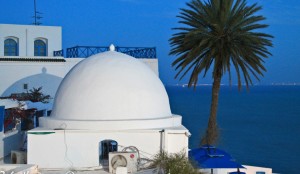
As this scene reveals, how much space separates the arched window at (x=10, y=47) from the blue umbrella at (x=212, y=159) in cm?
1944

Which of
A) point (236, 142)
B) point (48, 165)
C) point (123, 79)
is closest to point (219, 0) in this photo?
point (123, 79)

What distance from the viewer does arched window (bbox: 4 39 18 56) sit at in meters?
33.2

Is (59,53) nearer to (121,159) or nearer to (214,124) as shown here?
(214,124)

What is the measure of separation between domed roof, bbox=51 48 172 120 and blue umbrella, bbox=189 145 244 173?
190cm

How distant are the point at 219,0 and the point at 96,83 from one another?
11.3 meters

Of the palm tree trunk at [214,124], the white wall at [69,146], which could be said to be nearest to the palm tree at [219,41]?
the palm tree trunk at [214,124]

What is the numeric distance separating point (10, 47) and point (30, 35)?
64.0 inches

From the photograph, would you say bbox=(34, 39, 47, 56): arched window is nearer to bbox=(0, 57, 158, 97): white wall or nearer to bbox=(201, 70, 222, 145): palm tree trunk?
bbox=(0, 57, 158, 97): white wall

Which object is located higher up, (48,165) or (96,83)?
(96,83)

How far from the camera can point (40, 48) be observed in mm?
34156

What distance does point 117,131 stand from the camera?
51.6 feet

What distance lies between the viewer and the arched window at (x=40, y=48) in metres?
34.0

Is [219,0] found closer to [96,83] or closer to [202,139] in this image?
[202,139]

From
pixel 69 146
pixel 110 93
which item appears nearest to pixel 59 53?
pixel 110 93
